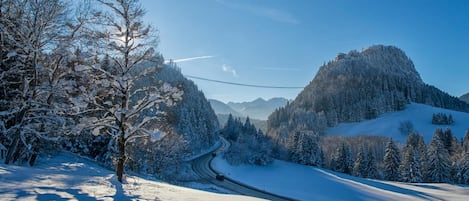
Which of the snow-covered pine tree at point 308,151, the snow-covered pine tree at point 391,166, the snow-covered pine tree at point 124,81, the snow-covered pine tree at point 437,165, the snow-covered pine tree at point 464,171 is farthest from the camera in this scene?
the snow-covered pine tree at point 308,151

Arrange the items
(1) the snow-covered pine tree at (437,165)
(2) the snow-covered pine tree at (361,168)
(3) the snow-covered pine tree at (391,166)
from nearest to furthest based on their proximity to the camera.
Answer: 1. (1) the snow-covered pine tree at (437,165)
2. (3) the snow-covered pine tree at (391,166)
3. (2) the snow-covered pine tree at (361,168)

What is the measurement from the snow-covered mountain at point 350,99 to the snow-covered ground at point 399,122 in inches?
195

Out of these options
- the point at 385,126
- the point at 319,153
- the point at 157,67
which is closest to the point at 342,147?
the point at 319,153

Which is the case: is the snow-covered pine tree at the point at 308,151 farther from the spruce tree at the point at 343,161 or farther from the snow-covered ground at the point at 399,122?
the snow-covered ground at the point at 399,122

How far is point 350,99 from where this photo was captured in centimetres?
16425

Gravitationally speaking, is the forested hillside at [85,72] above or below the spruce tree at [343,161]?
above

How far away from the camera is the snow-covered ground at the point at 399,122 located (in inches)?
4937

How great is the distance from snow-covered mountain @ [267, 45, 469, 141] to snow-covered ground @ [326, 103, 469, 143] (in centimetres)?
494

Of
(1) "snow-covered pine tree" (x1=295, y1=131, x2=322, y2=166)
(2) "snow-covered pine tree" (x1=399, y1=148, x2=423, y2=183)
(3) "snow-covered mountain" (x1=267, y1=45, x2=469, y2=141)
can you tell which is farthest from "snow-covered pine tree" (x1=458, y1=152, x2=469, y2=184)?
(3) "snow-covered mountain" (x1=267, y1=45, x2=469, y2=141)

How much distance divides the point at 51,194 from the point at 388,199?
41.9m

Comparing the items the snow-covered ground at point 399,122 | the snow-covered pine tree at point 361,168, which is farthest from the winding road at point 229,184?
the snow-covered ground at point 399,122

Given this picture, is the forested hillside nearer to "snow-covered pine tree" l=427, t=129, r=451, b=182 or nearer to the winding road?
the winding road

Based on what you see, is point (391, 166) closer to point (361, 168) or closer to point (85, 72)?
point (361, 168)

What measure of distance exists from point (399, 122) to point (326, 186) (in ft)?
344
